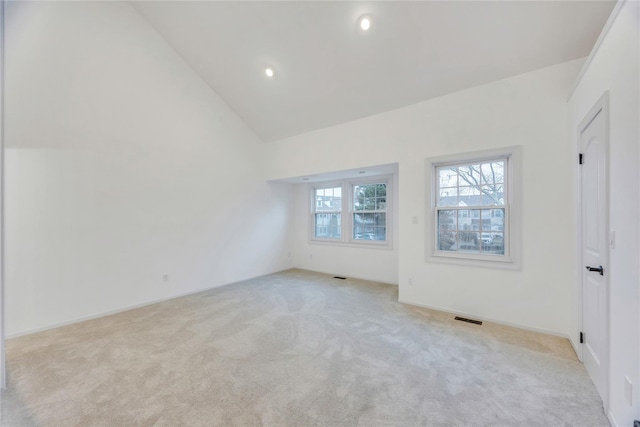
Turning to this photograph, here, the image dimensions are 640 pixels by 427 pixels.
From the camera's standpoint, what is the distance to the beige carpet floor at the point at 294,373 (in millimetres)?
1760

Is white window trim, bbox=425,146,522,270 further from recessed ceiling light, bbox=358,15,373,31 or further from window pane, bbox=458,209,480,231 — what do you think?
recessed ceiling light, bbox=358,15,373,31

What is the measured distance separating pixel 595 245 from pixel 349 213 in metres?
4.06

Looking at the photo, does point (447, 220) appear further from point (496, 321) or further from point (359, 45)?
point (359, 45)

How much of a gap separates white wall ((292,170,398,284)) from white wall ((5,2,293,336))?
5.94 feet

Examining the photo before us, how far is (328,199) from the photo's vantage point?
6230 mm

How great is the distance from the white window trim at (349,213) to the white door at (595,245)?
3022 millimetres

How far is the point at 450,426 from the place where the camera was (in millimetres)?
1652

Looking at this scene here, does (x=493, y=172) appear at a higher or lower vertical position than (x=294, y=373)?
higher

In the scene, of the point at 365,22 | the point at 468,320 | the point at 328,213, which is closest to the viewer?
the point at 365,22

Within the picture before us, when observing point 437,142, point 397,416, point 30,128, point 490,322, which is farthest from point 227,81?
point 490,322

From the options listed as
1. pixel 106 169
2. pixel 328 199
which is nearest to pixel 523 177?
pixel 328 199

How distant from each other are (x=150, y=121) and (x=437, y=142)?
171 inches

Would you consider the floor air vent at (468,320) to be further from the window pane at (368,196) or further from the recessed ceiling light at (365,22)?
the recessed ceiling light at (365,22)

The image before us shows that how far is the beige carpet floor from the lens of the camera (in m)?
1.76
